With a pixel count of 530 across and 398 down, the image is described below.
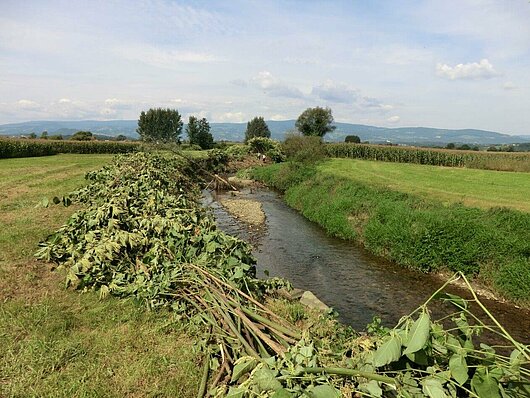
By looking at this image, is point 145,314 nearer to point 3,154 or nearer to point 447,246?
point 447,246

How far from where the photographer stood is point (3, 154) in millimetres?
34438

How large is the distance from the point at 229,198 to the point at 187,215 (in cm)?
1966

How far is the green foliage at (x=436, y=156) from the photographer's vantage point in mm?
37375

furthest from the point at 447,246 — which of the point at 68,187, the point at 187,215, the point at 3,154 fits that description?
the point at 3,154

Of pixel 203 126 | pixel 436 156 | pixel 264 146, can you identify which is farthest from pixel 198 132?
pixel 436 156

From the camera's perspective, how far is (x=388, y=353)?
3061 mm

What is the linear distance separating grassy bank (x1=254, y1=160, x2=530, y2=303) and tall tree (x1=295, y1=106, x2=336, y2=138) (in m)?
42.4

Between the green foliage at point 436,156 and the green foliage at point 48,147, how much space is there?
3176 centimetres

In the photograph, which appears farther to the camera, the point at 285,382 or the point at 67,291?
the point at 67,291

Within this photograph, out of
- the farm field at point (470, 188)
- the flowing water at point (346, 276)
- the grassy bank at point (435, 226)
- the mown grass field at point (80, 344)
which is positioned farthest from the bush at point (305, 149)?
the mown grass field at point (80, 344)

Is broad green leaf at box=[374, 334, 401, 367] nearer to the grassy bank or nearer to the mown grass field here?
the mown grass field

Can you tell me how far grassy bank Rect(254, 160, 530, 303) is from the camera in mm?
12797

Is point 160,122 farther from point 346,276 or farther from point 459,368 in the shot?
point 459,368

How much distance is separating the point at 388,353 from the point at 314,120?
66.4 metres
